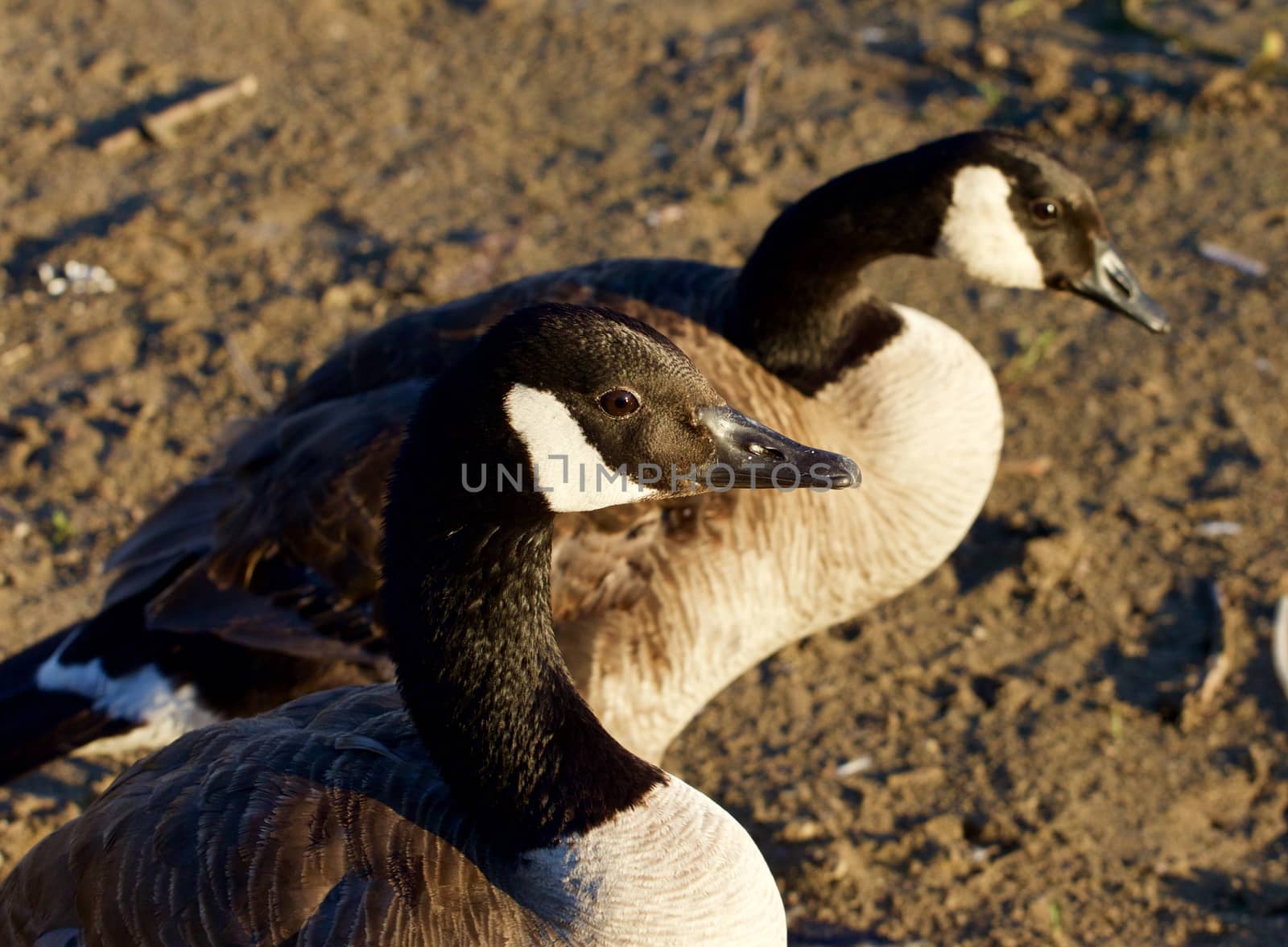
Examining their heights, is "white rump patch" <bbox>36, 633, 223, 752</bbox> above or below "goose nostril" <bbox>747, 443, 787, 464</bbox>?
below

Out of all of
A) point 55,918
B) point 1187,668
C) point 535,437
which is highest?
point 535,437

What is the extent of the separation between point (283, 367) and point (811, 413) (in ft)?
9.06

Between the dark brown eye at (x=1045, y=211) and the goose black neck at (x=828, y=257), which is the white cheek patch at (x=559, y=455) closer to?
the goose black neck at (x=828, y=257)

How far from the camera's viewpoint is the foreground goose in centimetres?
250

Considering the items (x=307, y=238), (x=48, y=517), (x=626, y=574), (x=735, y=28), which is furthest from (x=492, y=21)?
(x=626, y=574)

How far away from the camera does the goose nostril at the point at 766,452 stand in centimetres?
275

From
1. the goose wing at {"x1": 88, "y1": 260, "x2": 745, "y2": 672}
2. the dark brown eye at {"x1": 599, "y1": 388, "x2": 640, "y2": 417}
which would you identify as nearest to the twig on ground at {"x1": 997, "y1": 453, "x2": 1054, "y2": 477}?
the goose wing at {"x1": 88, "y1": 260, "x2": 745, "y2": 672}

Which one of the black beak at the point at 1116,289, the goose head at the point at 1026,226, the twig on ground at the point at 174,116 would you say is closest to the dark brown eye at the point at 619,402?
the goose head at the point at 1026,226

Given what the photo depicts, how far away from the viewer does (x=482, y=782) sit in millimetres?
2666

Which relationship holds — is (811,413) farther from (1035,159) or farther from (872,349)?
(1035,159)

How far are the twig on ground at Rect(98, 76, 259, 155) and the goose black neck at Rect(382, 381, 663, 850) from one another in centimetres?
522

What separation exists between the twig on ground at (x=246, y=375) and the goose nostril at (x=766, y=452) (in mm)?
3388

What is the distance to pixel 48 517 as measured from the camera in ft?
16.9

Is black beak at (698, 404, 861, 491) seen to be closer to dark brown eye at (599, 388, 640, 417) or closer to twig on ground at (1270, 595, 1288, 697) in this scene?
dark brown eye at (599, 388, 640, 417)
